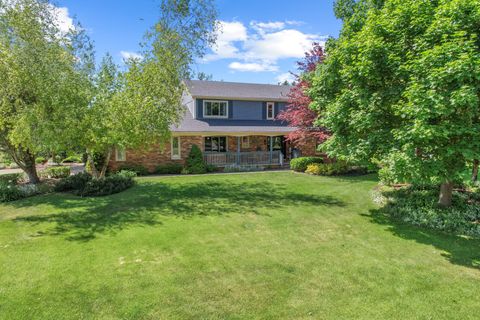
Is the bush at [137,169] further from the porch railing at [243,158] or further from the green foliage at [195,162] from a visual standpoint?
the porch railing at [243,158]

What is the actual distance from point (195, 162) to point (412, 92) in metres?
13.8


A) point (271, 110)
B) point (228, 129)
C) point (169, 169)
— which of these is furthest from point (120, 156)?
point (271, 110)

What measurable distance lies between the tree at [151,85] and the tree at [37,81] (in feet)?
2.62

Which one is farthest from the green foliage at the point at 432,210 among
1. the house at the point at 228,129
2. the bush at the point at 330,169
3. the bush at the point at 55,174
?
the bush at the point at 55,174

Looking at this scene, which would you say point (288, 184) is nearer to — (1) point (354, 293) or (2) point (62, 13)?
(1) point (354, 293)

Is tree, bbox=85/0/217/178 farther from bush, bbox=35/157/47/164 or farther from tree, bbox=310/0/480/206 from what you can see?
bush, bbox=35/157/47/164

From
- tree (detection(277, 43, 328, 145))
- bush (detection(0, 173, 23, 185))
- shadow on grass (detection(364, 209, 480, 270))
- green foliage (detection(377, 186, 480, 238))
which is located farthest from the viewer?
tree (detection(277, 43, 328, 145))

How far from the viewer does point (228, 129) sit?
20.1 meters

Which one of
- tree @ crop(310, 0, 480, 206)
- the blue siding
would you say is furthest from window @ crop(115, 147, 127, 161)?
tree @ crop(310, 0, 480, 206)

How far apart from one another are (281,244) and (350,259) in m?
1.52

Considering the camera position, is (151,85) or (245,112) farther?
(245,112)

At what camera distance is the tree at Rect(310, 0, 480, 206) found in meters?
5.95

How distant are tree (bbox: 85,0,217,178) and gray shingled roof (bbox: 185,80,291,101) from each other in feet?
9.92

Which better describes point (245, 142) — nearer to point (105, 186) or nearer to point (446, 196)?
point (105, 186)
